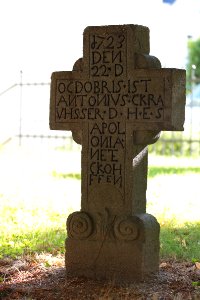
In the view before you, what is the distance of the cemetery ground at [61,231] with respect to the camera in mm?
4980

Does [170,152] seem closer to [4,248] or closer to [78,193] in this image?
[78,193]

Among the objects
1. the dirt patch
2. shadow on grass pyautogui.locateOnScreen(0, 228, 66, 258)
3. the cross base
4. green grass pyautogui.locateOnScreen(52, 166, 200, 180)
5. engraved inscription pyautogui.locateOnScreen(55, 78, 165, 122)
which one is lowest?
the dirt patch

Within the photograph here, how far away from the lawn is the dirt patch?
458mm

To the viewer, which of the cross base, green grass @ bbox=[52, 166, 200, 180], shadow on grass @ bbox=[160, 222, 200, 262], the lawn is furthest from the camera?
green grass @ bbox=[52, 166, 200, 180]

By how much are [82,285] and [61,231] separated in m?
2.12

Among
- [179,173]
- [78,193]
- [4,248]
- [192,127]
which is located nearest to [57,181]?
[78,193]

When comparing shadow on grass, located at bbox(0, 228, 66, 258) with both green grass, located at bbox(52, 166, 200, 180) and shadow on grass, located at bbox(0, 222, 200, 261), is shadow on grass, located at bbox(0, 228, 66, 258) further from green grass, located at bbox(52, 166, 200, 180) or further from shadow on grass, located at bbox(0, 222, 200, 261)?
green grass, located at bbox(52, 166, 200, 180)

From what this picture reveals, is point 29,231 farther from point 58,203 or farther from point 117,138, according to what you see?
point 117,138

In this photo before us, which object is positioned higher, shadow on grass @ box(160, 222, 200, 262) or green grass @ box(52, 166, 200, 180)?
green grass @ box(52, 166, 200, 180)

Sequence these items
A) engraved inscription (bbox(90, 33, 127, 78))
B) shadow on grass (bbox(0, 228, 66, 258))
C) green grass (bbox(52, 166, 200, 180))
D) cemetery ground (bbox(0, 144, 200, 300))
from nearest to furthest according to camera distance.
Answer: cemetery ground (bbox(0, 144, 200, 300))
engraved inscription (bbox(90, 33, 127, 78))
shadow on grass (bbox(0, 228, 66, 258))
green grass (bbox(52, 166, 200, 180))

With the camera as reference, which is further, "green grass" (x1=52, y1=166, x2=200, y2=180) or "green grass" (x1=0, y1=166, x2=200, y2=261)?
"green grass" (x1=52, y1=166, x2=200, y2=180)

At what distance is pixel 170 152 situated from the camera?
59.9 ft

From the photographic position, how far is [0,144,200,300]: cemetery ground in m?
4.98

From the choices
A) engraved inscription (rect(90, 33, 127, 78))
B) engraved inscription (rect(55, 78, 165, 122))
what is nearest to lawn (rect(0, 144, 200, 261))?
engraved inscription (rect(55, 78, 165, 122))
